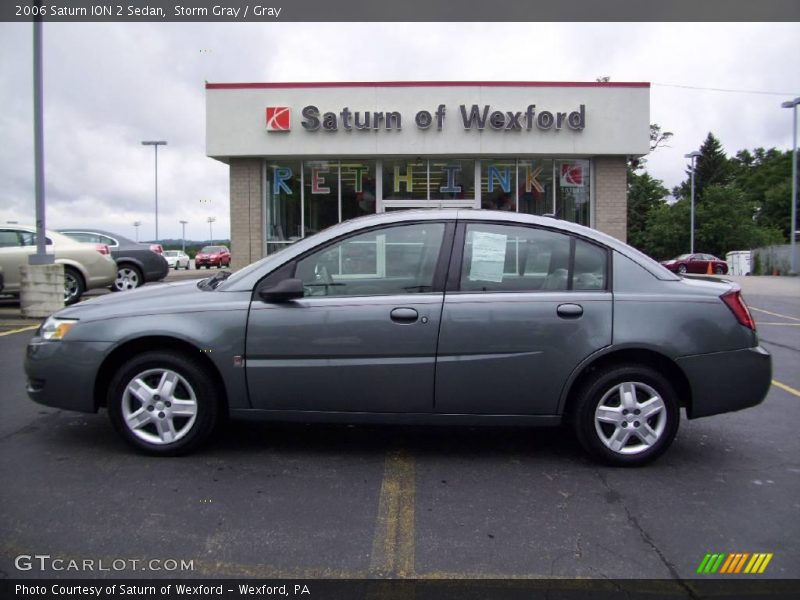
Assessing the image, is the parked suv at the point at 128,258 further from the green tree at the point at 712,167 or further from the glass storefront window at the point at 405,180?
the green tree at the point at 712,167

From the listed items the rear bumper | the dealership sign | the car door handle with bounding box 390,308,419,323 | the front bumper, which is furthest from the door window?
the dealership sign

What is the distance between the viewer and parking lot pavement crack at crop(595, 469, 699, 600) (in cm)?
270

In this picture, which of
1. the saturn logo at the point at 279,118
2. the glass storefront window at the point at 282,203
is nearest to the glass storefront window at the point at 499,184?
the glass storefront window at the point at 282,203

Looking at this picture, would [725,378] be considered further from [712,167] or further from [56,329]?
[712,167]

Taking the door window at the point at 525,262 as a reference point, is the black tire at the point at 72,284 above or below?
below

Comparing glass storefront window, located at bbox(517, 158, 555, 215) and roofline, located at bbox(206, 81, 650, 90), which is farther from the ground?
roofline, located at bbox(206, 81, 650, 90)

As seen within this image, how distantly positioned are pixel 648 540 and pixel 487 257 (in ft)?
6.18

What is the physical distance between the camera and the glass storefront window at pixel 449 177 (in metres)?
15.6

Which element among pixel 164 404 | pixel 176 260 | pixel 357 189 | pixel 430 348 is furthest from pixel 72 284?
pixel 176 260

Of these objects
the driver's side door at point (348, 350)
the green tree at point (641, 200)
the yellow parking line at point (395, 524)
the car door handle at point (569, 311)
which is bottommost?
the yellow parking line at point (395, 524)

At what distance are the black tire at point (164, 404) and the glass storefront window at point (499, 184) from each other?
12.5 m

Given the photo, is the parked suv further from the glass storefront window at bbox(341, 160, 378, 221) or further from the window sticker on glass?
the window sticker on glass

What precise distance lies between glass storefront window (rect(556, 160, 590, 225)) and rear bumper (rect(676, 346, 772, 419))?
474 inches
